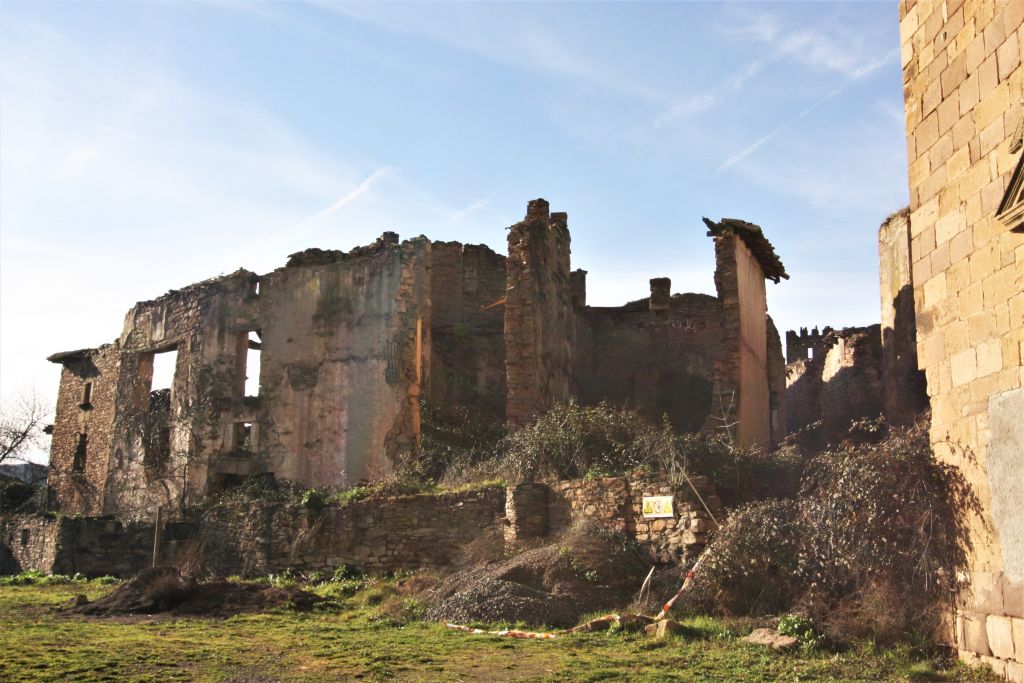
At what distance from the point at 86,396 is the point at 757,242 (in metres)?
19.2

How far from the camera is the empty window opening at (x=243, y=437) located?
20.9 meters

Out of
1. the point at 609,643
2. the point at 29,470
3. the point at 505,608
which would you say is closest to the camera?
the point at 609,643

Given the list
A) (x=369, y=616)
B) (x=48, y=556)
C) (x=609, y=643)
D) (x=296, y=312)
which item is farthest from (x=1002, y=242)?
(x=48, y=556)

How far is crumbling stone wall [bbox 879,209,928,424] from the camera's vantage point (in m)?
18.8

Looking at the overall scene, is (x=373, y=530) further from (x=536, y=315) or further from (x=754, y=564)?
(x=754, y=564)

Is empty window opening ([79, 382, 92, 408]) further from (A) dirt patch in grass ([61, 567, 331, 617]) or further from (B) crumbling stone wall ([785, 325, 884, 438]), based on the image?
(B) crumbling stone wall ([785, 325, 884, 438])

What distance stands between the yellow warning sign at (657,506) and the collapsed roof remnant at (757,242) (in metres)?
8.14

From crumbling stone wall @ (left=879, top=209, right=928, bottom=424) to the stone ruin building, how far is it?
2.32 metres

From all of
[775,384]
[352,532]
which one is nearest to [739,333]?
[775,384]

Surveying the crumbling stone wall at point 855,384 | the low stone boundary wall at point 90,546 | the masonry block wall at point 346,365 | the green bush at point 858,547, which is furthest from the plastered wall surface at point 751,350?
the low stone boundary wall at point 90,546

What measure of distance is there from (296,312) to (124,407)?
5.97 metres

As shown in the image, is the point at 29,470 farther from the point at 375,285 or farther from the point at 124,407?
the point at 375,285

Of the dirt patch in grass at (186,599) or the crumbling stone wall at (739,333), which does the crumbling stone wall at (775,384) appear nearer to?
the crumbling stone wall at (739,333)

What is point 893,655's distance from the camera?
8195mm
